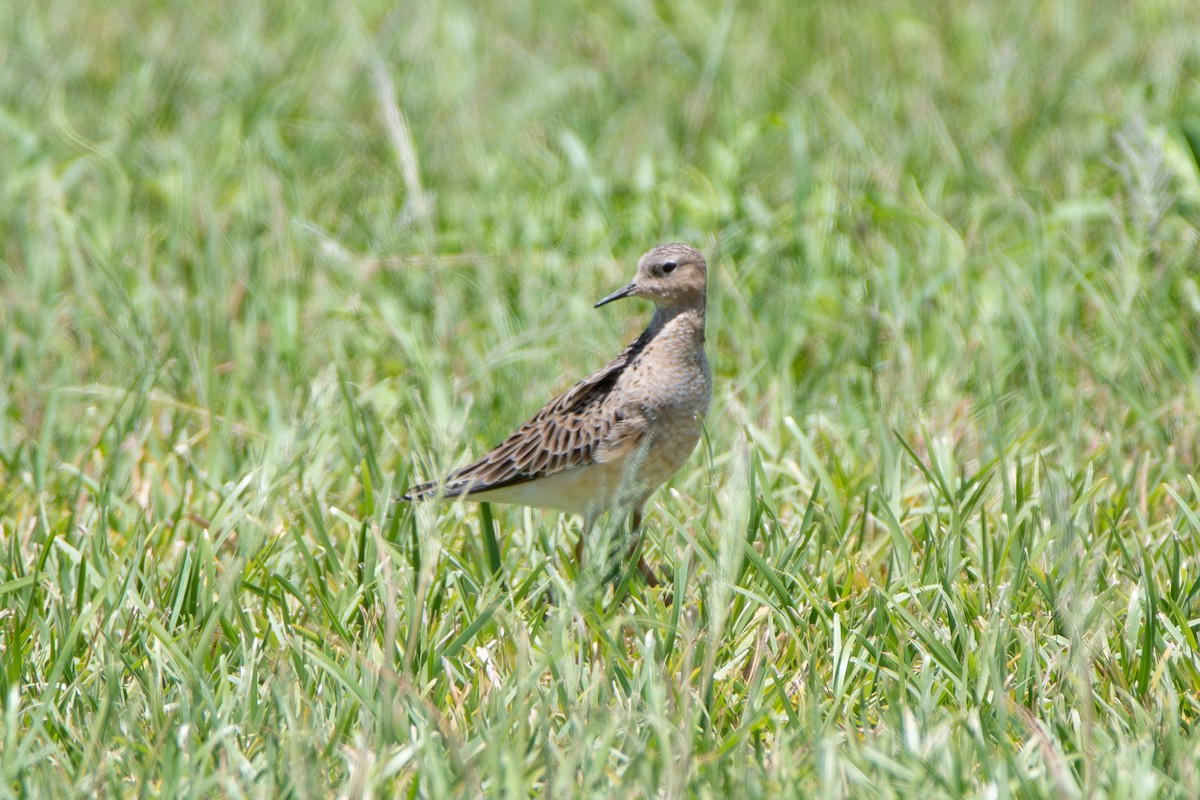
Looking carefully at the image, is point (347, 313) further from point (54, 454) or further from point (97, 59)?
point (97, 59)

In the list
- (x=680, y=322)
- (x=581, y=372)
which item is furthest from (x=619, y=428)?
(x=581, y=372)

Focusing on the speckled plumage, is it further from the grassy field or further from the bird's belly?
the grassy field

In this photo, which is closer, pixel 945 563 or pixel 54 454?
pixel 945 563

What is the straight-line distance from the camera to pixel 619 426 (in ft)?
16.3

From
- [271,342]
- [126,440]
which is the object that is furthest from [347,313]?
[126,440]

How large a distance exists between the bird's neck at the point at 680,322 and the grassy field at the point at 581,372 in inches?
20.2

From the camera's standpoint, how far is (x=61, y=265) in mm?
7141

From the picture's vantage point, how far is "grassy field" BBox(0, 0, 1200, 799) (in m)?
3.65

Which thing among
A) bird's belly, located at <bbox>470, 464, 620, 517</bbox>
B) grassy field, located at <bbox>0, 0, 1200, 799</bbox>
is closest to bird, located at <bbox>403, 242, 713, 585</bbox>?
bird's belly, located at <bbox>470, 464, 620, 517</bbox>

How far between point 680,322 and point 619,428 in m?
0.46

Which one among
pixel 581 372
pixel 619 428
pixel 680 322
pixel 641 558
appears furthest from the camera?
pixel 581 372

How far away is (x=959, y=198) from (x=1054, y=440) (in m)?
2.19

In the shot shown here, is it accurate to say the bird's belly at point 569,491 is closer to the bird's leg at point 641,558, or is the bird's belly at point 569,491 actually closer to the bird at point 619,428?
the bird at point 619,428

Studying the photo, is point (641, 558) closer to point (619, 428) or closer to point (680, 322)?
point (619, 428)
